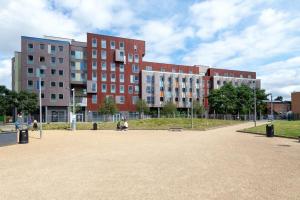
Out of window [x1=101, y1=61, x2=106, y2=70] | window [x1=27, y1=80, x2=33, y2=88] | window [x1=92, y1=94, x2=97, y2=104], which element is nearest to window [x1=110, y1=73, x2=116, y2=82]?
window [x1=101, y1=61, x2=106, y2=70]

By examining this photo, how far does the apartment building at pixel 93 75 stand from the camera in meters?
70.1

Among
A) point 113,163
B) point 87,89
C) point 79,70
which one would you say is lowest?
point 113,163

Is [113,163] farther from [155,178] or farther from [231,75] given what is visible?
[231,75]

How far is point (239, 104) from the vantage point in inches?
3088

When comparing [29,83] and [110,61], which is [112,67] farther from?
[29,83]

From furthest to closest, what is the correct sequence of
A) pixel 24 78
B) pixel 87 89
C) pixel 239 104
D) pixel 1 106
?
pixel 239 104 < pixel 87 89 < pixel 24 78 < pixel 1 106

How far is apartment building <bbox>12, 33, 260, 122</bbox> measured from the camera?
70125 millimetres

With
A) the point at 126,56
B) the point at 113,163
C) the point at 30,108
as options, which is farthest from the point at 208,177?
the point at 126,56

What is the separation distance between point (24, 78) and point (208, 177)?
2694 inches

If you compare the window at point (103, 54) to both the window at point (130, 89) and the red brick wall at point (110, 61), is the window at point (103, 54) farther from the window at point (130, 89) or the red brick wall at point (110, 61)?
the window at point (130, 89)

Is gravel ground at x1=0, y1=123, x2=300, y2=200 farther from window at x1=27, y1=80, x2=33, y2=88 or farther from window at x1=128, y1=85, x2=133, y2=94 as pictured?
window at x1=128, y1=85, x2=133, y2=94

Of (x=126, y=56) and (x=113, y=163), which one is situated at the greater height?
(x=126, y=56)

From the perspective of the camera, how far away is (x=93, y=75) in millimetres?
75312

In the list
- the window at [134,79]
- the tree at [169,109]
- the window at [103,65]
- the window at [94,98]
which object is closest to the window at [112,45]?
the window at [103,65]
